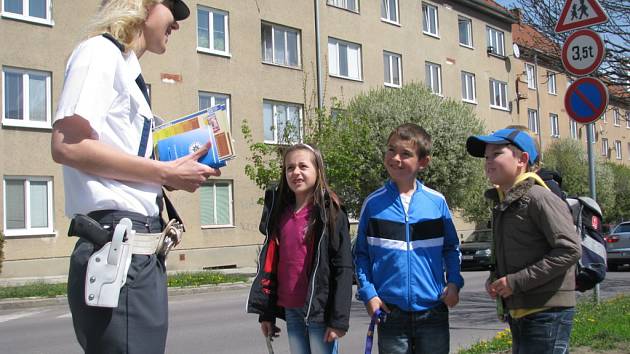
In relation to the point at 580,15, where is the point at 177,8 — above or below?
below

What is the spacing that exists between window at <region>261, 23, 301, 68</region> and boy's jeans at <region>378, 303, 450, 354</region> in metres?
21.9

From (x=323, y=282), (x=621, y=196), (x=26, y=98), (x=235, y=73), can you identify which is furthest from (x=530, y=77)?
(x=323, y=282)

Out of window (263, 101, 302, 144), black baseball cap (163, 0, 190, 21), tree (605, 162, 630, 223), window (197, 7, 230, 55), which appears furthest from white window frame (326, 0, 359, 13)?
tree (605, 162, 630, 223)

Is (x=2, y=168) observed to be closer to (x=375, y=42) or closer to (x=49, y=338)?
(x=49, y=338)

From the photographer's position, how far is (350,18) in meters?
28.0

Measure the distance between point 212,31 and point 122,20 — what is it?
71.2 feet

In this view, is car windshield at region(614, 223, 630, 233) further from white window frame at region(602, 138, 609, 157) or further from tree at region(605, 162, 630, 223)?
white window frame at region(602, 138, 609, 157)

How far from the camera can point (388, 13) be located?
100 feet

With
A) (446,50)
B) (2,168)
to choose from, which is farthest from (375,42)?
(2,168)

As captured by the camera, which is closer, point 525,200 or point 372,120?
point 525,200

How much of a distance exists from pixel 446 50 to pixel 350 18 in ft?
25.7

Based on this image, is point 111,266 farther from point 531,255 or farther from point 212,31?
point 212,31

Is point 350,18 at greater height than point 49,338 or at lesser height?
greater

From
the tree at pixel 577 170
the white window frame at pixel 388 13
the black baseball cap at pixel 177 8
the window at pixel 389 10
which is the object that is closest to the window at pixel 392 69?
the white window frame at pixel 388 13
